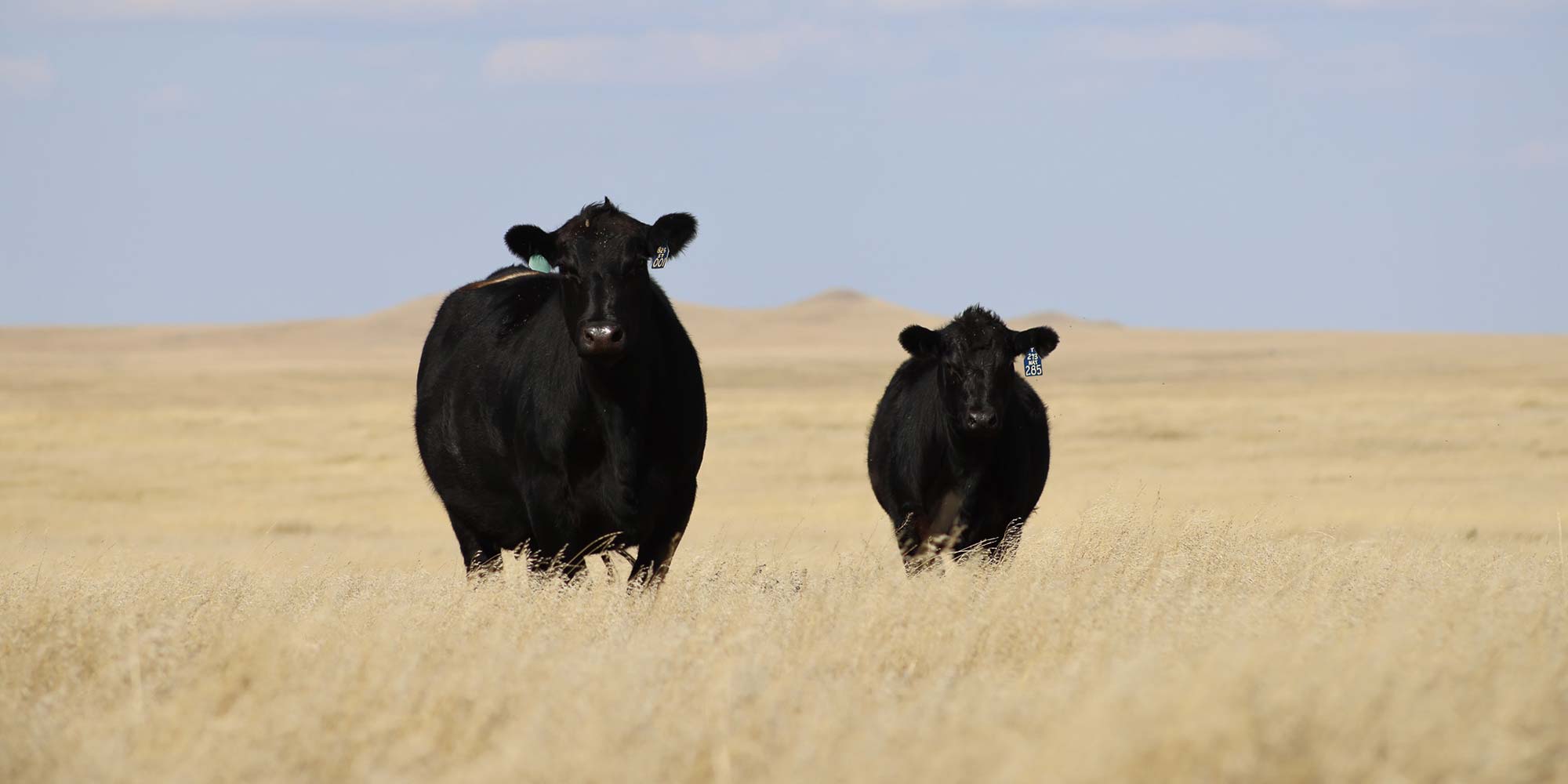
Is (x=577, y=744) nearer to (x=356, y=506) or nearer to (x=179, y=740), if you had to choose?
(x=179, y=740)

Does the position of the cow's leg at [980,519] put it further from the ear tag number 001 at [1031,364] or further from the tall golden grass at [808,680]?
the tall golden grass at [808,680]

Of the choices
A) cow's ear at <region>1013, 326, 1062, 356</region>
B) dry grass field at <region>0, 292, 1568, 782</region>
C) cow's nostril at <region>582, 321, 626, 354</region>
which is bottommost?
dry grass field at <region>0, 292, 1568, 782</region>

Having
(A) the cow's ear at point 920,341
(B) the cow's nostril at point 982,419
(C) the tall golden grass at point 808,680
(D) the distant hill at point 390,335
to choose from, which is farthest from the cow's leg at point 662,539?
(D) the distant hill at point 390,335

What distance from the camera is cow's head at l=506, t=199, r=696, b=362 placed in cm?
743

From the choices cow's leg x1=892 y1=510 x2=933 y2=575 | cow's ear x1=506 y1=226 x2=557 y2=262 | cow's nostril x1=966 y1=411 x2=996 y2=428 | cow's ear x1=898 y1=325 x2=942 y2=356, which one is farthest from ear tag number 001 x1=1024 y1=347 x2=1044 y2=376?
cow's ear x1=506 y1=226 x2=557 y2=262

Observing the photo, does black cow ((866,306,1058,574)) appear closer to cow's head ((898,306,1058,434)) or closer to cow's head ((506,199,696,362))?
cow's head ((898,306,1058,434))

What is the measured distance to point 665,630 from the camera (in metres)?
6.18

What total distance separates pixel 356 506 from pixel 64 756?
68.2 ft

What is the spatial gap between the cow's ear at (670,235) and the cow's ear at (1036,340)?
8.23 feet

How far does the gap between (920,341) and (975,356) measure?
1.80 feet

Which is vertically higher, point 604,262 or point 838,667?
point 604,262

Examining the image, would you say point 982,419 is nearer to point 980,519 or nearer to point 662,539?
point 980,519

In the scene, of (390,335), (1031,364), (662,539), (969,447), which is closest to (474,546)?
(662,539)

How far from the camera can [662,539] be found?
7992 millimetres
